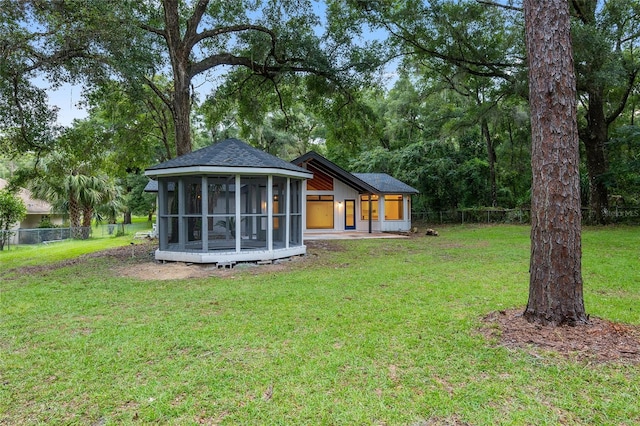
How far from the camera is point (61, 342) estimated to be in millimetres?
3721

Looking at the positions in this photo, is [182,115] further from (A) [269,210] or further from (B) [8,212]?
(B) [8,212]

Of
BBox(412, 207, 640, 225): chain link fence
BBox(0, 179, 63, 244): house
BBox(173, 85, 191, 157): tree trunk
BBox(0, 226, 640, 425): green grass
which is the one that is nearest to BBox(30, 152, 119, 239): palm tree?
BBox(0, 179, 63, 244): house

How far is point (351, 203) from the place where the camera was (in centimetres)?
A: 1922

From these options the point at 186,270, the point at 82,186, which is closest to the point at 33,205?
the point at 82,186

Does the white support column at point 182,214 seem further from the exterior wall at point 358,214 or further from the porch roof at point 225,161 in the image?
the exterior wall at point 358,214

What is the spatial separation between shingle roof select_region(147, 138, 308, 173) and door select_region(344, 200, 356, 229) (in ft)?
31.2

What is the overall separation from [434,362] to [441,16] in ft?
44.3

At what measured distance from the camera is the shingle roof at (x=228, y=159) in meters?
8.56

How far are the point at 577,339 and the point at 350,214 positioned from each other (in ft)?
52.5

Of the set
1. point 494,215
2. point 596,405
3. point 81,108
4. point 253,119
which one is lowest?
point 596,405

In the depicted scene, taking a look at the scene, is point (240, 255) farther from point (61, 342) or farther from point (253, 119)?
point (253, 119)

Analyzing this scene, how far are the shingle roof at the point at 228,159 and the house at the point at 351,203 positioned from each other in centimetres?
801

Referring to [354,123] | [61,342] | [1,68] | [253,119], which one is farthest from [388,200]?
[61,342]

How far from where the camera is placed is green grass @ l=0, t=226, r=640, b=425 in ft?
7.97
